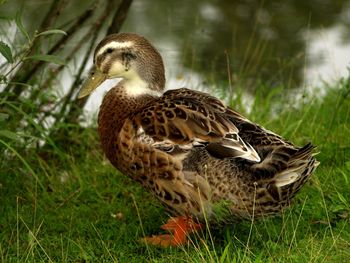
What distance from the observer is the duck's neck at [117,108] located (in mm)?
4672

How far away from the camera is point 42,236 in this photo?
193 inches

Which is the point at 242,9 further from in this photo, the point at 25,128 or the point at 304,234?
the point at 304,234

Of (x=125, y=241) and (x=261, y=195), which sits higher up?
(x=261, y=195)

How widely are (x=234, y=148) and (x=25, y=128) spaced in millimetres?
2090

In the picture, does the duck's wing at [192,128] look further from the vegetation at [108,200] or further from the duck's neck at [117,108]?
the vegetation at [108,200]

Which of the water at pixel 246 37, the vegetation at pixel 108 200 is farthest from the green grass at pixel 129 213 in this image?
the water at pixel 246 37

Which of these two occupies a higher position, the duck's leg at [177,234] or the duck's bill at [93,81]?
the duck's bill at [93,81]

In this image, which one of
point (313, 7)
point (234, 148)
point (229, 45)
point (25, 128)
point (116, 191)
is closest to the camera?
point (234, 148)

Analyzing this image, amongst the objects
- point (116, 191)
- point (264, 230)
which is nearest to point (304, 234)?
point (264, 230)

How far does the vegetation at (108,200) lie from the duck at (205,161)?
0.20 m

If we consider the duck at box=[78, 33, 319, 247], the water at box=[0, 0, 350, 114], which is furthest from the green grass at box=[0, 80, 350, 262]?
the water at box=[0, 0, 350, 114]

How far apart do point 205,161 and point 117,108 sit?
0.68m

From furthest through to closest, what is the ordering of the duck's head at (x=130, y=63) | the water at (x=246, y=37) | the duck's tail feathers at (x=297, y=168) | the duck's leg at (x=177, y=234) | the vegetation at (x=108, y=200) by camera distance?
1. the water at (x=246, y=37)
2. the duck's head at (x=130, y=63)
3. the duck's leg at (x=177, y=234)
4. the vegetation at (x=108, y=200)
5. the duck's tail feathers at (x=297, y=168)

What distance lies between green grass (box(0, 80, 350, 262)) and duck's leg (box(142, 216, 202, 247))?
0.05 metres
